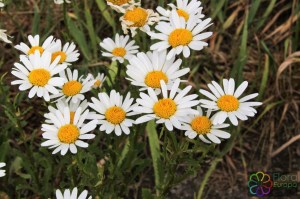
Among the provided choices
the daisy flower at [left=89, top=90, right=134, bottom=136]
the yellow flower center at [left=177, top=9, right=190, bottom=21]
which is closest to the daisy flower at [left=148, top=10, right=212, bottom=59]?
the yellow flower center at [left=177, top=9, right=190, bottom=21]

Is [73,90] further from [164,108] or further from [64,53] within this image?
[164,108]

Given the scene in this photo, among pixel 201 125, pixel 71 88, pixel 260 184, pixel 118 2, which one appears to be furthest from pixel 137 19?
pixel 260 184

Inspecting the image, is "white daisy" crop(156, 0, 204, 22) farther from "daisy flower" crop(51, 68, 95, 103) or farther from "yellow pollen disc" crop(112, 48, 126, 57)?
"daisy flower" crop(51, 68, 95, 103)

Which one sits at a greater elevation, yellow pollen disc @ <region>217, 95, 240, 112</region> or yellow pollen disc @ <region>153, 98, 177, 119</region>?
yellow pollen disc @ <region>217, 95, 240, 112</region>

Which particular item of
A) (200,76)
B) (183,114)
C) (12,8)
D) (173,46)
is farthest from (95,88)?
(12,8)

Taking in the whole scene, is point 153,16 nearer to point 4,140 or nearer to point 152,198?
point 152,198

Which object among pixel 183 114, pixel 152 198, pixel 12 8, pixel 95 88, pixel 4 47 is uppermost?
pixel 12 8
